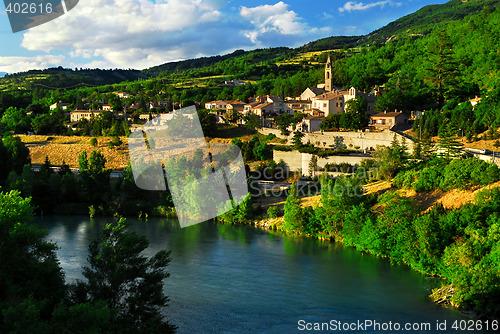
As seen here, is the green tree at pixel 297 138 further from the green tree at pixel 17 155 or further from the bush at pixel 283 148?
the green tree at pixel 17 155

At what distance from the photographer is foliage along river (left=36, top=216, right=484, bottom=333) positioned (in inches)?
405

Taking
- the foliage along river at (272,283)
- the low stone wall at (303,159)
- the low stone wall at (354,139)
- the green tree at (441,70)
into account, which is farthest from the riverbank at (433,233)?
the green tree at (441,70)

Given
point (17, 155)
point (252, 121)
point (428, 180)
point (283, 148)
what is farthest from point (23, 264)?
point (252, 121)

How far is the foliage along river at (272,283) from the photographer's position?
10.3 meters

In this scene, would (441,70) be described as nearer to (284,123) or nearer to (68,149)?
(284,123)

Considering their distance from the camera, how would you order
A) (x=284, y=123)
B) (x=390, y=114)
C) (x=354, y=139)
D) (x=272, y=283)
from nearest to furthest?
1. (x=272, y=283)
2. (x=354, y=139)
3. (x=390, y=114)
4. (x=284, y=123)

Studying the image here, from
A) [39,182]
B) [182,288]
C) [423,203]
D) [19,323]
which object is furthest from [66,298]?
[39,182]

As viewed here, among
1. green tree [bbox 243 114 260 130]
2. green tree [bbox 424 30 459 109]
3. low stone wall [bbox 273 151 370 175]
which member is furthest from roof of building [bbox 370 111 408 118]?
green tree [bbox 243 114 260 130]

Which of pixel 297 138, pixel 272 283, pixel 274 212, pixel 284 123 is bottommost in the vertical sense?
pixel 272 283

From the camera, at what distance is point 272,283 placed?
12453 millimetres

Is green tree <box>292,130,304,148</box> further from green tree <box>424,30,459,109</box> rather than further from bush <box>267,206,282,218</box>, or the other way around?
green tree <box>424,30,459,109</box>

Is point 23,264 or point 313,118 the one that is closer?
point 23,264

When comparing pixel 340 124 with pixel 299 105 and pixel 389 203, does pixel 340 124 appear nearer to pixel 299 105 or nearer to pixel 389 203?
pixel 299 105

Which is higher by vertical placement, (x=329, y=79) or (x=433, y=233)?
(x=329, y=79)
